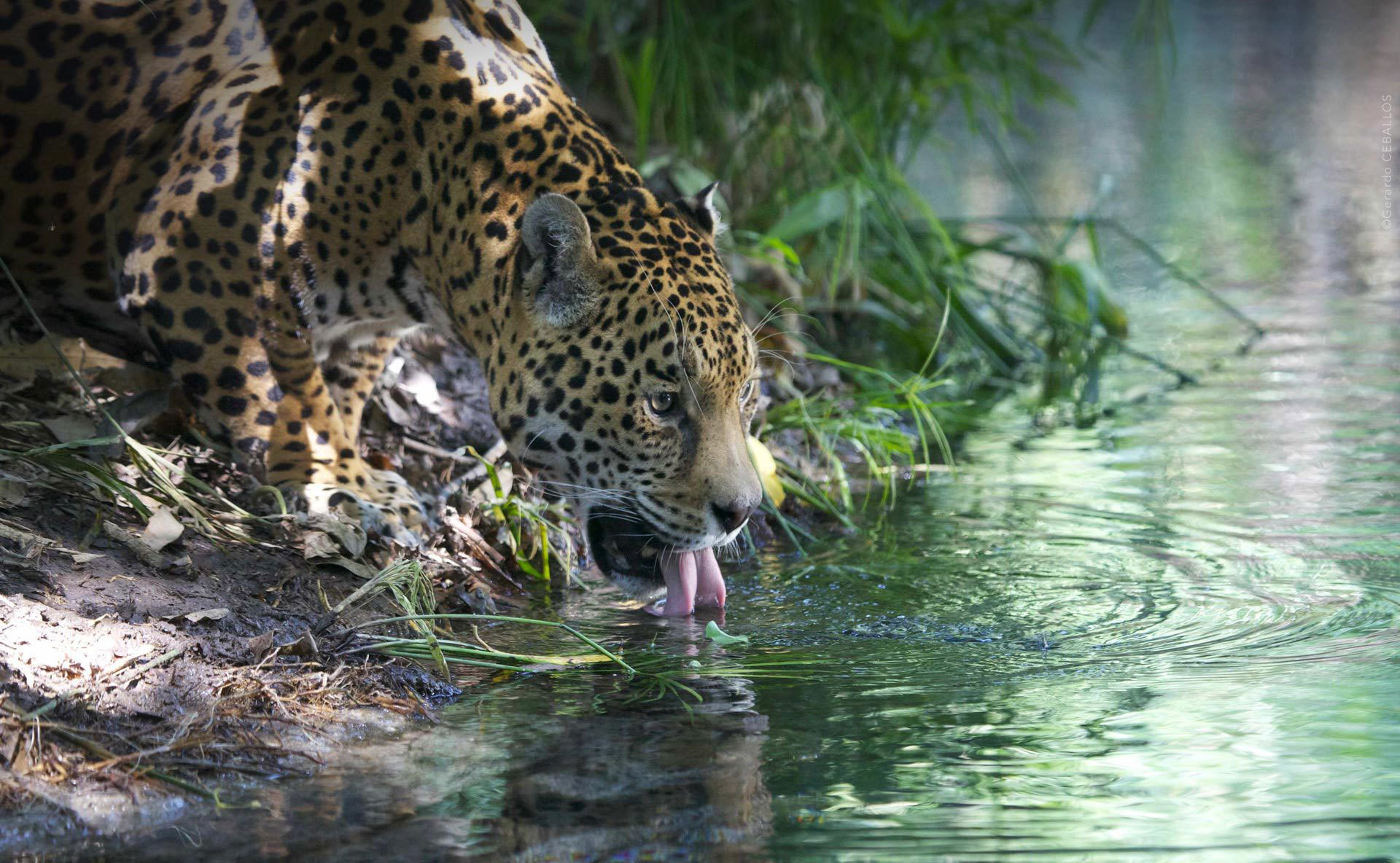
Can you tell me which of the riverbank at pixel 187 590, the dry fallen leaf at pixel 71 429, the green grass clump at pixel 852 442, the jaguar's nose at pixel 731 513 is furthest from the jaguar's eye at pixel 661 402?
the dry fallen leaf at pixel 71 429

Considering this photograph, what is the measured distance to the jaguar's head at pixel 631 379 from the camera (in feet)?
14.1

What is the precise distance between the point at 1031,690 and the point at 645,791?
1.07 m

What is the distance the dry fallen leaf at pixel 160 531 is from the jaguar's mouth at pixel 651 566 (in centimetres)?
106

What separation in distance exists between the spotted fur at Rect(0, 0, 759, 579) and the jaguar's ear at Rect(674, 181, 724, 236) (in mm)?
12

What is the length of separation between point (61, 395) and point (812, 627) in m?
2.35

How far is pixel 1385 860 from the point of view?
285 cm

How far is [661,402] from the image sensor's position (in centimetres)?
433

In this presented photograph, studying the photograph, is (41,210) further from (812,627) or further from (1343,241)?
(1343,241)

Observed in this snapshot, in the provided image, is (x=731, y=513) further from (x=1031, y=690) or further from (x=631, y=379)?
(x=1031, y=690)

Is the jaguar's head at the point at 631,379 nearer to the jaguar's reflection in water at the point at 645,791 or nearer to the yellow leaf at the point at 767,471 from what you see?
the jaguar's reflection in water at the point at 645,791

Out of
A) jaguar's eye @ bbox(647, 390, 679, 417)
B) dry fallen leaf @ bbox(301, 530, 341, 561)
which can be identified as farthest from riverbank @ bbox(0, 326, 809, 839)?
jaguar's eye @ bbox(647, 390, 679, 417)

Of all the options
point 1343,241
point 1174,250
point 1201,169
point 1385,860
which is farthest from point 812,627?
point 1201,169


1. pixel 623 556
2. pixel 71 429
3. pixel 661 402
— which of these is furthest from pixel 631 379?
pixel 71 429

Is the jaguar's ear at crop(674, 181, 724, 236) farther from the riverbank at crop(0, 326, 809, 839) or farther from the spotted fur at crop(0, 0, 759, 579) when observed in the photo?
the riverbank at crop(0, 326, 809, 839)
